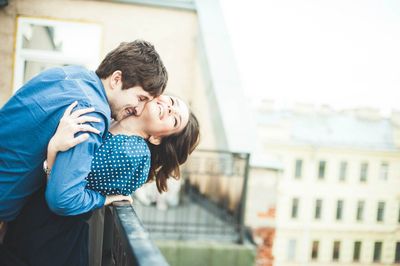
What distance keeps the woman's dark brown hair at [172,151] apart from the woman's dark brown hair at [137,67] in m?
0.42

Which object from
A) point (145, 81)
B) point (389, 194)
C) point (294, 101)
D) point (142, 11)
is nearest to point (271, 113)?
point (294, 101)

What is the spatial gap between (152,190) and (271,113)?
3495 centimetres

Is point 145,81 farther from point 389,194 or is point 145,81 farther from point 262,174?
point 389,194

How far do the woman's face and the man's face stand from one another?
125 mm

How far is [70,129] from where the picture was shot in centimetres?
118

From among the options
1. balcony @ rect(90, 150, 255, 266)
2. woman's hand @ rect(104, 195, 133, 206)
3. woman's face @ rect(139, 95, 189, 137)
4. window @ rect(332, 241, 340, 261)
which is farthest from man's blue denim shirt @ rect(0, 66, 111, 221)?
window @ rect(332, 241, 340, 261)

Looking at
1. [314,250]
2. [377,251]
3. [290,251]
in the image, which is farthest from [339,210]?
[290,251]

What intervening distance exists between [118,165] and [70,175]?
0.94 ft

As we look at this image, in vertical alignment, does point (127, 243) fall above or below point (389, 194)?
above

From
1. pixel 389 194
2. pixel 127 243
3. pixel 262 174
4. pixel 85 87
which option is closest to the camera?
pixel 127 243

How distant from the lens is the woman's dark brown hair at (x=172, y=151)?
76.6 inches

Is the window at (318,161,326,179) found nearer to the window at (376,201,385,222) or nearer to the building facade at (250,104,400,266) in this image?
Result: the building facade at (250,104,400,266)

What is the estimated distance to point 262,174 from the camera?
16.3ft

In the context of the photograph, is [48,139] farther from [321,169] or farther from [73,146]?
[321,169]
